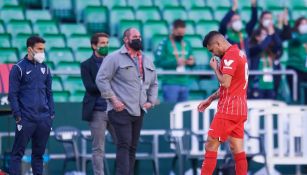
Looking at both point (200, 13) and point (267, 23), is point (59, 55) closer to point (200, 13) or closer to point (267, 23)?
point (200, 13)

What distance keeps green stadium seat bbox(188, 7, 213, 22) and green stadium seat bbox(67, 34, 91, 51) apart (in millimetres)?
2447

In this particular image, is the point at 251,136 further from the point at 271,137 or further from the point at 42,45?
the point at 42,45

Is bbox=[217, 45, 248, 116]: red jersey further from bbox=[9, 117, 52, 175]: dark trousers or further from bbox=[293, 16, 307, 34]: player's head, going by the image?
bbox=[293, 16, 307, 34]: player's head

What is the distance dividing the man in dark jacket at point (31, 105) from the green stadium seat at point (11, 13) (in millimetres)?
5069

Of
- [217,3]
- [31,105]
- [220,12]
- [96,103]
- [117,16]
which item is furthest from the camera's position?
[217,3]

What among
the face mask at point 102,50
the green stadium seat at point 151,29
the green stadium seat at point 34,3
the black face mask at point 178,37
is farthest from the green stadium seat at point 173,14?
the face mask at point 102,50

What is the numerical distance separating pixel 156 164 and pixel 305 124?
2460 mm

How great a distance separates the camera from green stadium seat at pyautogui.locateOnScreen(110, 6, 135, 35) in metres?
21.0

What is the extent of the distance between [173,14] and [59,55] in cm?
295

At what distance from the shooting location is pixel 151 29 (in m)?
21.0

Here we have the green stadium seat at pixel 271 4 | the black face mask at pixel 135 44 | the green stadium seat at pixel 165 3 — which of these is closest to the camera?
the black face mask at pixel 135 44

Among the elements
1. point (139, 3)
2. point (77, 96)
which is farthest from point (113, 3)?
point (77, 96)

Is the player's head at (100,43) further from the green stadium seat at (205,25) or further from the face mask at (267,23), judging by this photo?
the green stadium seat at (205,25)

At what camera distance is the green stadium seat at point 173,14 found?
2177 centimetres
